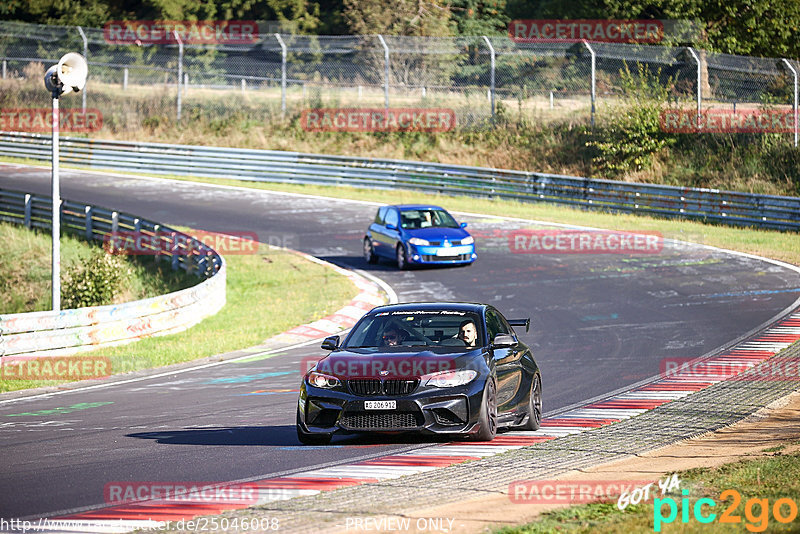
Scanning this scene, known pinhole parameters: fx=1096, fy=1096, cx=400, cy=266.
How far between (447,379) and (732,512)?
3506mm

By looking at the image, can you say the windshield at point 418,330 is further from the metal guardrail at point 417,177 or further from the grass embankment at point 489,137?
the grass embankment at point 489,137

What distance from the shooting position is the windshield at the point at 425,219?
86.3 ft

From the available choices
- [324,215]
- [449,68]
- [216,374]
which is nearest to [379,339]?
[216,374]

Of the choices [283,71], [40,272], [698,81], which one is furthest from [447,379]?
[283,71]

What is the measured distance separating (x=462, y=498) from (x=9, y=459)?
4387 millimetres

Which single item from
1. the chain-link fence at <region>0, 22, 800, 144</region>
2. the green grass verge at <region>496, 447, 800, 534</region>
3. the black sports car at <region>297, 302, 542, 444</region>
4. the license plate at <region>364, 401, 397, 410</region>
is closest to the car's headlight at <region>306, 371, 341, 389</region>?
the black sports car at <region>297, 302, 542, 444</region>

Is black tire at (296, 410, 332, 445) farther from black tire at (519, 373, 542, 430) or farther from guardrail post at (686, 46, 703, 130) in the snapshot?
guardrail post at (686, 46, 703, 130)

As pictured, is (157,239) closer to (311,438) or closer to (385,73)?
(385,73)

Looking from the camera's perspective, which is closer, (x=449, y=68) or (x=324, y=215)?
(x=324, y=215)

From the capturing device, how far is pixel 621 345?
56.9ft

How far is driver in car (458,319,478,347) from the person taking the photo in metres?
10.9

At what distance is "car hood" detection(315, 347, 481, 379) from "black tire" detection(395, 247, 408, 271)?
15335 mm

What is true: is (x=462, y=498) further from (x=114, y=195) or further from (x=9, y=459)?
(x=114, y=195)

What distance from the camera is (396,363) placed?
33.6 feet
